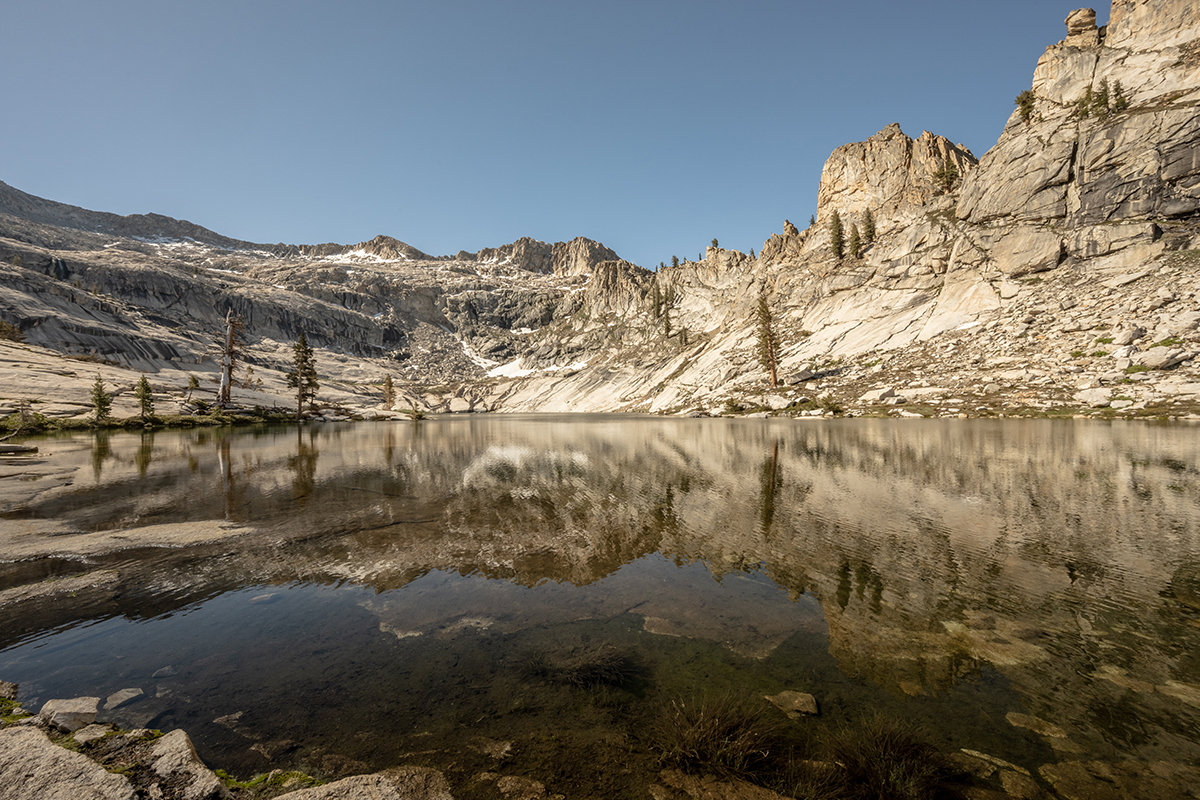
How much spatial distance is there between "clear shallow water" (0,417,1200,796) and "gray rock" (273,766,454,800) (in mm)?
303

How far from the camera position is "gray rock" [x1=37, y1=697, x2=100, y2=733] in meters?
5.08

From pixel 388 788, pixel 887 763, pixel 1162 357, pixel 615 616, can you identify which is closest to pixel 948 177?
pixel 1162 357

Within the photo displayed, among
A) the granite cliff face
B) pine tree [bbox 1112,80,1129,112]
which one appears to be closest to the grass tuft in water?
the granite cliff face

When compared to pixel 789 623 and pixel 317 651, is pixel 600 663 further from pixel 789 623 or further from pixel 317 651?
pixel 317 651

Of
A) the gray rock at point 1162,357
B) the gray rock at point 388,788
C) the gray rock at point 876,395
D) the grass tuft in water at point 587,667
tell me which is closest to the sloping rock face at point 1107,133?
the gray rock at point 1162,357

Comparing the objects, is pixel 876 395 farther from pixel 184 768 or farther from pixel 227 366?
pixel 227 366

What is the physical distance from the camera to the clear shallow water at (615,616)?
554cm

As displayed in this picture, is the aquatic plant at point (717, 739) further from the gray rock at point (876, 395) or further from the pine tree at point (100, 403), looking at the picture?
the pine tree at point (100, 403)

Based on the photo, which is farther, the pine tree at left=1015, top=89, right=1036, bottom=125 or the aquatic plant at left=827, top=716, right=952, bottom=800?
the pine tree at left=1015, top=89, right=1036, bottom=125

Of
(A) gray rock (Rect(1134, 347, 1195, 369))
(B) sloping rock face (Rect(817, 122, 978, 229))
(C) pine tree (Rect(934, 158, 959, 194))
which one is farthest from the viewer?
(B) sloping rock face (Rect(817, 122, 978, 229))

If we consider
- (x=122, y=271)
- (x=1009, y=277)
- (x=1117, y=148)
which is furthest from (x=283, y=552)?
(x=122, y=271)

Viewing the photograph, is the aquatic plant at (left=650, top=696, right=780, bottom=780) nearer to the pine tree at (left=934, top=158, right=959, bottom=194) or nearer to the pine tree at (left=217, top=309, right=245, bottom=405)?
the pine tree at (left=217, top=309, right=245, bottom=405)

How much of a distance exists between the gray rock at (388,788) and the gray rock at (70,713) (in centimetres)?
307

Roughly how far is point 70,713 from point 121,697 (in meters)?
0.88
